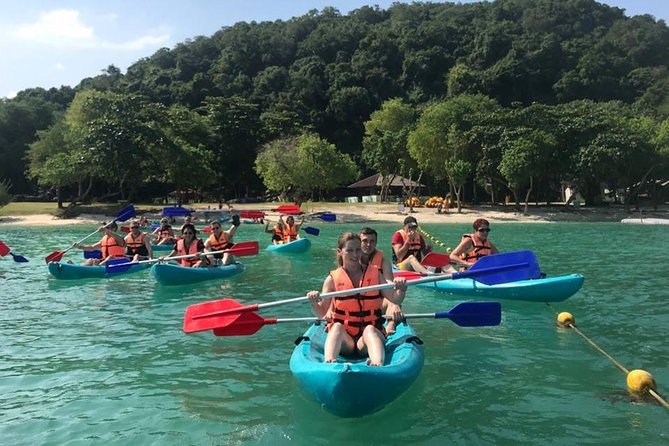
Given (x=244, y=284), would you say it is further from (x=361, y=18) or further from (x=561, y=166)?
(x=361, y=18)

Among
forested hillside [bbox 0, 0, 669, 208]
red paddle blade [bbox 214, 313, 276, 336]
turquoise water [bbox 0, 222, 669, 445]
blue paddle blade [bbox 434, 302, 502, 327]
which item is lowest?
turquoise water [bbox 0, 222, 669, 445]

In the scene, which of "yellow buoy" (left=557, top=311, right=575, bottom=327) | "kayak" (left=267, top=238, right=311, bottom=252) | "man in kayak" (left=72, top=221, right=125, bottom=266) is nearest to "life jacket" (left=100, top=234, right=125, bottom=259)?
"man in kayak" (left=72, top=221, right=125, bottom=266)

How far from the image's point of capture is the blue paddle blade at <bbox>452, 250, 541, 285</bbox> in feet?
20.7

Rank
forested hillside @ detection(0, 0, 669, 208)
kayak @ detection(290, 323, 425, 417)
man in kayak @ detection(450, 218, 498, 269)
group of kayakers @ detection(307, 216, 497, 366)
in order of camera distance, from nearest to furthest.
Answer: kayak @ detection(290, 323, 425, 417)
group of kayakers @ detection(307, 216, 497, 366)
man in kayak @ detection(450, 218, 498, 269)
forested hillside @ detection(0, 0, 669, 208)

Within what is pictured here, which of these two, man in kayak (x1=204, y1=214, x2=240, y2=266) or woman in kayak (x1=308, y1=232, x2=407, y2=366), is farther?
man in kayak (x1=204, y1=214, x2=240, y2=266)

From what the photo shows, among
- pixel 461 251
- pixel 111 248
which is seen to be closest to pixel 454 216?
pixel 111 248

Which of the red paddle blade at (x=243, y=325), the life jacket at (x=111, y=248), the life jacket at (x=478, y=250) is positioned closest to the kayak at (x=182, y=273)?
the life jacket at (x=111, y=248)

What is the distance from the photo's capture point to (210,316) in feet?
19.5

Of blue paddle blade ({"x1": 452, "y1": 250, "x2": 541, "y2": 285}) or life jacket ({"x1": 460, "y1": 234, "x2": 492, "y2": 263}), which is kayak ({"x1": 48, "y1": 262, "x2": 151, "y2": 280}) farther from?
blue paddle blade ({"x1": 452, "y1": 250, "x2": 541, "y2": 285})

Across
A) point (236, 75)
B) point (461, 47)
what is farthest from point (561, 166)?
point (236, 75)

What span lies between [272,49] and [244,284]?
74676 millimetres

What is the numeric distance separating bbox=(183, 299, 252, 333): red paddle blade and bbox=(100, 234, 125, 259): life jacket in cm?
696

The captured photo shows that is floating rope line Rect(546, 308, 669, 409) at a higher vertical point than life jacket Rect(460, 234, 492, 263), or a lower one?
lower

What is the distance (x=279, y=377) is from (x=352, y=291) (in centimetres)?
133
